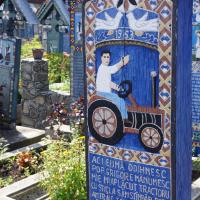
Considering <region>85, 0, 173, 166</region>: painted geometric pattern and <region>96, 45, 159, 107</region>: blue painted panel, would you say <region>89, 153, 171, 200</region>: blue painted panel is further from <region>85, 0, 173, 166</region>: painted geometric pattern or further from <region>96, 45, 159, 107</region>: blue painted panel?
<region>96, 45, 159, 107</region>: blue painted panel

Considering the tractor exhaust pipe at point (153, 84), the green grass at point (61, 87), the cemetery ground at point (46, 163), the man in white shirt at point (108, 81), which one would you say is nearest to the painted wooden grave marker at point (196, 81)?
the cemetery ground at point (46, 163)

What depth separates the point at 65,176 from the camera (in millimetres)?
4641

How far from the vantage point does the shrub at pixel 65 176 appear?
4.58 meters

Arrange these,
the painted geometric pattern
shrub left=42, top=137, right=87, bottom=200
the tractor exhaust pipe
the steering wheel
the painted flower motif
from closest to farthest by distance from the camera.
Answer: the painted geometric pattern
the tractor exhaust pipe
the steering wheel
shrub left=42, top=137, right=87, bottom=200
the painted flower motif

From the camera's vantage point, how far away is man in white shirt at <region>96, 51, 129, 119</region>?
371 centimetres

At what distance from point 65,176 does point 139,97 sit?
146cm

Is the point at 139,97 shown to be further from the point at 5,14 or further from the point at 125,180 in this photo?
the point at 5,14

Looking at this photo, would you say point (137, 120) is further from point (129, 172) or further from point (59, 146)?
point (59, 146)

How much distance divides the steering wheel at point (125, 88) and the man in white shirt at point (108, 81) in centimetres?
3

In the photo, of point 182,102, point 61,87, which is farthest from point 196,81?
point 61,87

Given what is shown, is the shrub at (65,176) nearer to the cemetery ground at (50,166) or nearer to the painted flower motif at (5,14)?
the cemetery ground at (50,166)

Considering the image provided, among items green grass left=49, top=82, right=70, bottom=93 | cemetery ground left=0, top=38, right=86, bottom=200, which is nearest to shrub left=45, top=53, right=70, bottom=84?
green grass left=49, top=82, right=70, bottom=93

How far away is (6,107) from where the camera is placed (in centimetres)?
809

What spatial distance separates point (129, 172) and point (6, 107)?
4707 millimetres
